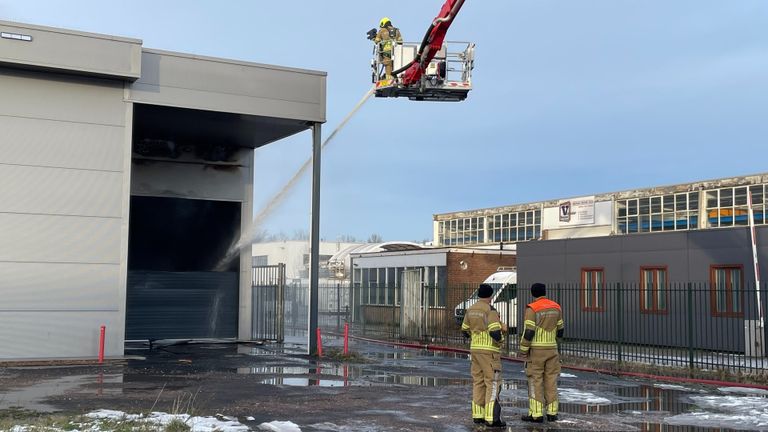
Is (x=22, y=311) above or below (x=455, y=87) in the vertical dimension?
below

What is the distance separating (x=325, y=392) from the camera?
556 inches

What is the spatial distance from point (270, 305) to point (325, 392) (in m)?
13.3

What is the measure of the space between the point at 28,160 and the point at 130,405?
8807 mm

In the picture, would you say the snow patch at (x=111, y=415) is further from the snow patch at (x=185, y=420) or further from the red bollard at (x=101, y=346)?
the red bollard at (x=101, y=346)

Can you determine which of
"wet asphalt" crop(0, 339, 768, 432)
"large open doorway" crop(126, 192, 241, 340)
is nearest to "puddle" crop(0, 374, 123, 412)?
"wet asphalt" crop(0, 339, 768, 432)

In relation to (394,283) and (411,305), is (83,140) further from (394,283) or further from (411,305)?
(394,283)

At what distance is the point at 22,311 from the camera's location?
59.9ft

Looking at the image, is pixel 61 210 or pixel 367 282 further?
pixel 367 282

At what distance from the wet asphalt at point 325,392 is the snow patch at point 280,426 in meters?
0.16

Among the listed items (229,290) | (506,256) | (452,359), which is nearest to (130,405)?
(452,359)

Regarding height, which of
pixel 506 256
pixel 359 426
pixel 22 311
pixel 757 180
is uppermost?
pixel 757 180

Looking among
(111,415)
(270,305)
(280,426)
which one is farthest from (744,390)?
(270,305)

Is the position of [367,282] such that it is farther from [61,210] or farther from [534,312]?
[534,312]

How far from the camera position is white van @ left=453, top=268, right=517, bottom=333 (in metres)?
28.1
